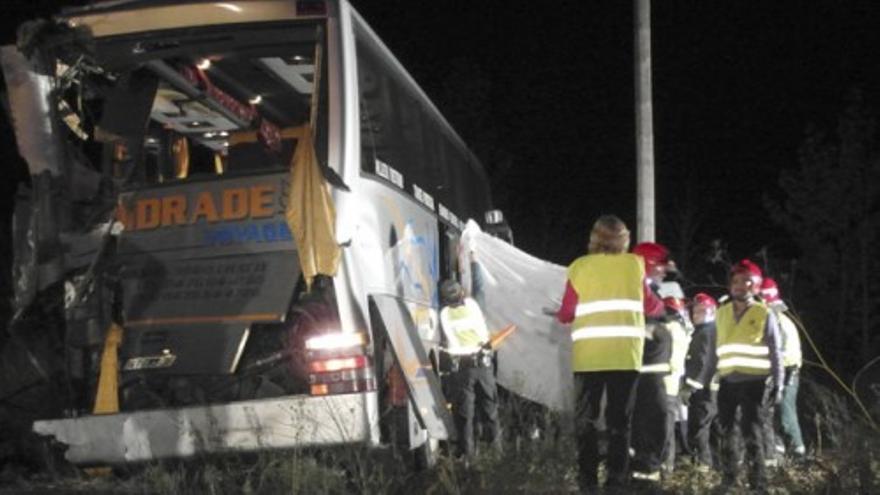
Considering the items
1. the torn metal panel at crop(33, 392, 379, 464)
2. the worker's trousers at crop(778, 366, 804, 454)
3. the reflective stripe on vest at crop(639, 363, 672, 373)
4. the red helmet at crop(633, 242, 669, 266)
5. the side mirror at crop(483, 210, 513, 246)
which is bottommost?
the worker's trousers at crop(778, 366, 804, 454)

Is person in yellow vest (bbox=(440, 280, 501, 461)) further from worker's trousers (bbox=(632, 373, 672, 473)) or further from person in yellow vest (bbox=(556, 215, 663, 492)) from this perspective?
person in yellow vest (bbox=(556, 215, 663, 492))

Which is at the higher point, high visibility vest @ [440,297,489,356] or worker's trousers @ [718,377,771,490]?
high visibility vest @ [440,297,489,356]

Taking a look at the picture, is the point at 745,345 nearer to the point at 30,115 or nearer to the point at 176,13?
the point at 176,13

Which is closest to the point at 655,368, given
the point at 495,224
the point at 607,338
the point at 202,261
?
the point at 607,338

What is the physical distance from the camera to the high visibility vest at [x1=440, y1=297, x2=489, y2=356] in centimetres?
947

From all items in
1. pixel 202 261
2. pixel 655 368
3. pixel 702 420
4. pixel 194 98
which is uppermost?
pixel 194 98

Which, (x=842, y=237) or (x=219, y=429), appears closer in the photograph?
(x=219, y=429)

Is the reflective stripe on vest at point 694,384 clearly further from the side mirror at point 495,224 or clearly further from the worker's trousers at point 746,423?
the side mirror at point 495,224

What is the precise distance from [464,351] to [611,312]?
3.12 m

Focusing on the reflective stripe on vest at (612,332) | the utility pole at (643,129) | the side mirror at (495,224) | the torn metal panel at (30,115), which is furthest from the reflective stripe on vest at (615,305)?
the side mirror at (495,224)

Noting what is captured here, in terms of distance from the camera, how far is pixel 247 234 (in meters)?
7.01

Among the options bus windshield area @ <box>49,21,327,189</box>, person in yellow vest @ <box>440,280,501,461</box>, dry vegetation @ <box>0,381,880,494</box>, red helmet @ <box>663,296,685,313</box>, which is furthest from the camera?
person in yellow vest @ <box>440,280,501,461</box>

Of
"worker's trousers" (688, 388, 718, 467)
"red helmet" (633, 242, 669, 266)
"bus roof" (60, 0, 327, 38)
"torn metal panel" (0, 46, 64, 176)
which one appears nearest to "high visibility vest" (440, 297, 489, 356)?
"worker's trousers" (688, 388, 718, 467)

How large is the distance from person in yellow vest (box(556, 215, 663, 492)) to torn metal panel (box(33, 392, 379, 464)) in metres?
1.28
